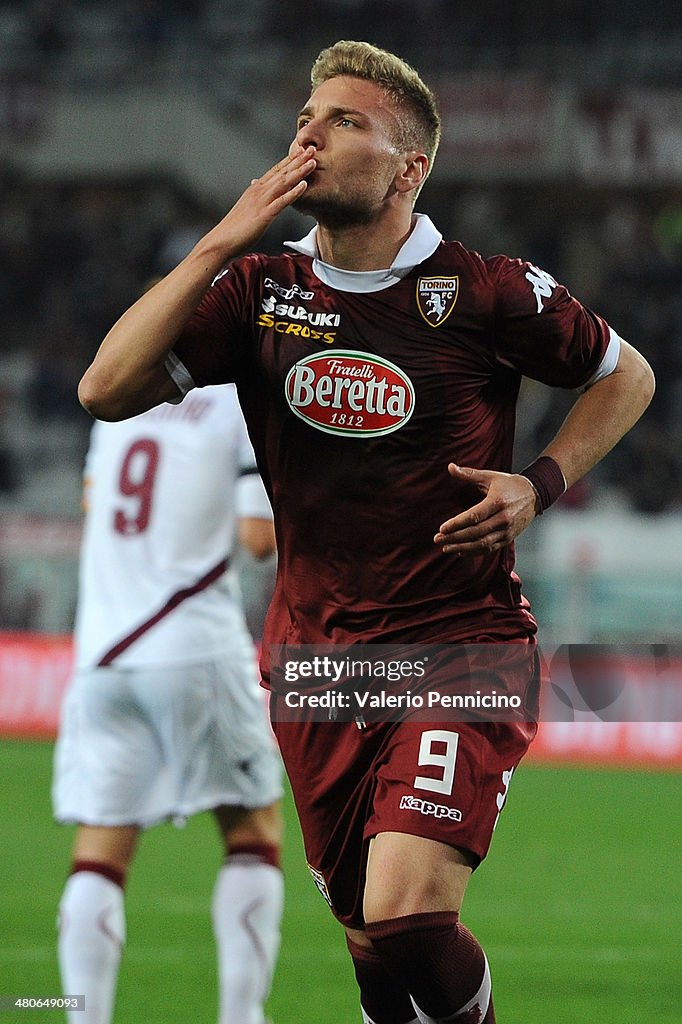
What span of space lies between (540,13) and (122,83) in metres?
5.66

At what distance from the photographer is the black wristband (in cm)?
350

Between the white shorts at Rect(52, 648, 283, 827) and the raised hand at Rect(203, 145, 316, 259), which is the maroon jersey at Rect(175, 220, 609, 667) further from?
the white shorts at Rect(52, 648, 283, 827)

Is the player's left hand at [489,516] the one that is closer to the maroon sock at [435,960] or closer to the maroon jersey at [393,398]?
the maroon jersey at [393,398]

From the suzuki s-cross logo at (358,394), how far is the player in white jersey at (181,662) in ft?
4.46

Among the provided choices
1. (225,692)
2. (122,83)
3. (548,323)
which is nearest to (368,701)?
(548,323)

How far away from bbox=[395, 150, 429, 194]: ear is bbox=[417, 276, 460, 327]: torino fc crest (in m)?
0.23

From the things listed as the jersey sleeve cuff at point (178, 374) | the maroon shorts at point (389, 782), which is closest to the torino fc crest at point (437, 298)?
the jersey sleeve cuff at point (178, 374)

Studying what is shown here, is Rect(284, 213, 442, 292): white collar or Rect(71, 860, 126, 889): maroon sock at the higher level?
Rect(284, 213, 442, 292): white collar

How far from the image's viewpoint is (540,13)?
22.0m

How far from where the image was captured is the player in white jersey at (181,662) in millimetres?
4812

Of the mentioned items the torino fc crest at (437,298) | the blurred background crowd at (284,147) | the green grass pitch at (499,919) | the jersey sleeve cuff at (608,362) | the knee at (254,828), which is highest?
the blurred background crowd at (284,147)

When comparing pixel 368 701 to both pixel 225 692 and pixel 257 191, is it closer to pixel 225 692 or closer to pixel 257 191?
pixel 257 191

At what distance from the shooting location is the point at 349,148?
11.6 ft

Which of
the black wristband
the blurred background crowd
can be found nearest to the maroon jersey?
the black wristband
